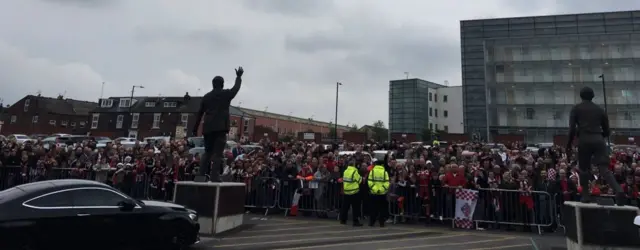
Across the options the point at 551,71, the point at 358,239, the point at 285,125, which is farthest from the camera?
the point at 285,125

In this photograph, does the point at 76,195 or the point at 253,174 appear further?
the point at 253,174

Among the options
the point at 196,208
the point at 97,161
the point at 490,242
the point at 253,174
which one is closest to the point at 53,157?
the point at 97,161

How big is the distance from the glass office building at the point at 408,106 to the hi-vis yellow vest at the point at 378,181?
66050 mm

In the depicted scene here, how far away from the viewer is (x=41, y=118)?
68.4 m

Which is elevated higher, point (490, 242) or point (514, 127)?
point (514, 127)

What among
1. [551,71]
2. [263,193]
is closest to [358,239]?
[263,193]

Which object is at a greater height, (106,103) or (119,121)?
(106,103)

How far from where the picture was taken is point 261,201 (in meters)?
13.4

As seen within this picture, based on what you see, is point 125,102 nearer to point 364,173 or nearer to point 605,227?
point 364,173

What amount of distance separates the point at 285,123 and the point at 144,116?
3777 centimetres

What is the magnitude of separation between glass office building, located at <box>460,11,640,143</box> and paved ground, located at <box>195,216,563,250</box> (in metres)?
45.4

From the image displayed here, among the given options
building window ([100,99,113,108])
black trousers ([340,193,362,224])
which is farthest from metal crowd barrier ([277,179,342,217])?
building window ([100,99,113,108])

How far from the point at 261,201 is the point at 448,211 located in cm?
562

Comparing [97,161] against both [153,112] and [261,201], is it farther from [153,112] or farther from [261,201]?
[153,112]
